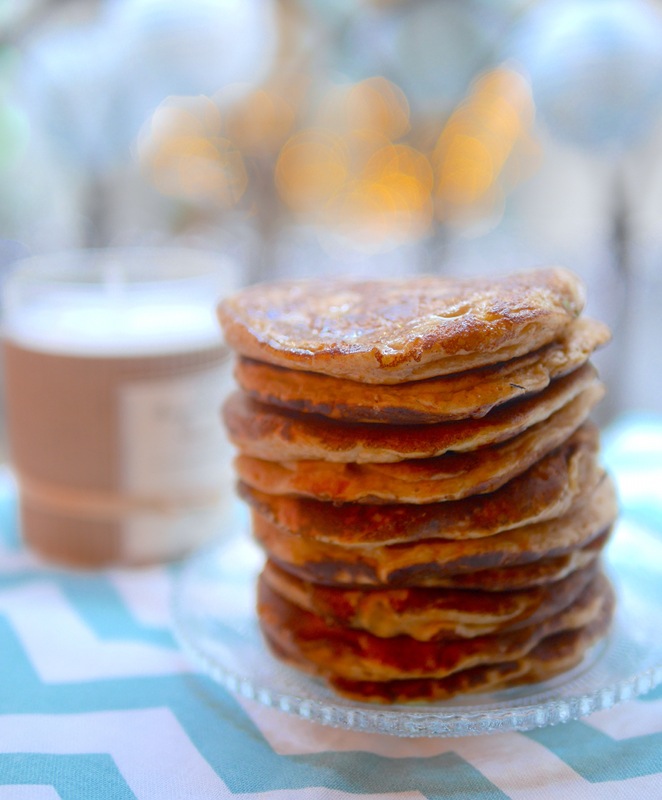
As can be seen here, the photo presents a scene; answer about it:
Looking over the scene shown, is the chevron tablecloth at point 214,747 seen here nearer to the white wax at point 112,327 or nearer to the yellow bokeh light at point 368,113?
the white wax at point 112,327

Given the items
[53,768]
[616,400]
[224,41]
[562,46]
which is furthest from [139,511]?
[616,400]

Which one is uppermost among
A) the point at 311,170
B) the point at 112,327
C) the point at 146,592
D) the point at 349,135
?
the point at 349,135

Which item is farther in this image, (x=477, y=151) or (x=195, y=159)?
(x=477, y=151)

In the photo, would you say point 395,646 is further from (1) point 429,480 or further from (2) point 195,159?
(2) point 195,159

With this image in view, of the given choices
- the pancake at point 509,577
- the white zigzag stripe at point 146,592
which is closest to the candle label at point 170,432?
the white zigzag stripe at point 146,592

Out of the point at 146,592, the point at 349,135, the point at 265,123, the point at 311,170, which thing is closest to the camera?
the point at 146,592

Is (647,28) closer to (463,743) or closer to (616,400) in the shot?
(463,743)

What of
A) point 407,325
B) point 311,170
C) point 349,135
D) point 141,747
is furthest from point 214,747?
point 311,170
